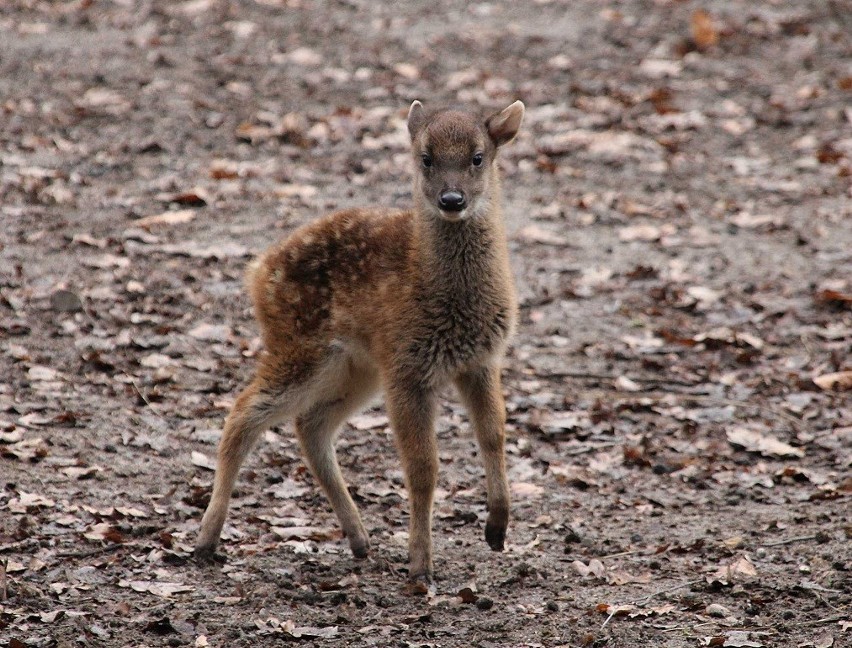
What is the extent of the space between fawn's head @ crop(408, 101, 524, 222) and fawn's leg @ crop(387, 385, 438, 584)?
0.95 metres

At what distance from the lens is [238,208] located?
1130 cm

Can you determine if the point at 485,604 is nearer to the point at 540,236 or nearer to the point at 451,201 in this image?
the point at 451,201

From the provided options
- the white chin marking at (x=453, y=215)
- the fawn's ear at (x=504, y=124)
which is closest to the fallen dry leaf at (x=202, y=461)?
the white chin marking at (x=453, y=215)

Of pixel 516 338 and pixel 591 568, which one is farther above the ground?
pixel 516 338

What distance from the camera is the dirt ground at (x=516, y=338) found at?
6.09m

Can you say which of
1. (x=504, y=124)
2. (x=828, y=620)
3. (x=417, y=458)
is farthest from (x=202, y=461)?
(x=828, y=620)

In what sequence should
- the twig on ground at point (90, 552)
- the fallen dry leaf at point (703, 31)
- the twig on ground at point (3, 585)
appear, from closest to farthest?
the twig on ground at point (3, 585) < the twig on ground at point (90, 552) < the fallen dry leaf at point (703, 31)

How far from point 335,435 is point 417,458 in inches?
31.3

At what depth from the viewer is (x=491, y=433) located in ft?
21.8

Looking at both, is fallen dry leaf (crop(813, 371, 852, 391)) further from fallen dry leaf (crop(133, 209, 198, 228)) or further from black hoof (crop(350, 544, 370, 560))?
fallen dry leaf (crop(133, 209, 198, 228))

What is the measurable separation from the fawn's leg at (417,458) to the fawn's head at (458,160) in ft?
3.13

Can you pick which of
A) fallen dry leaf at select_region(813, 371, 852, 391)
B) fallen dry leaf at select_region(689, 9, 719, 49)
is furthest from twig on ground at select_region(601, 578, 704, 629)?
fallen dry leaf at select_region(689, 9, 719, 49)

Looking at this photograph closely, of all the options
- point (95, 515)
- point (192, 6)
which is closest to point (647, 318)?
point (95, 515)

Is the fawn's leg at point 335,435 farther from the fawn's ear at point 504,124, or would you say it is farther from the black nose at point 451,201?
the fawn's ear at point 504,124
